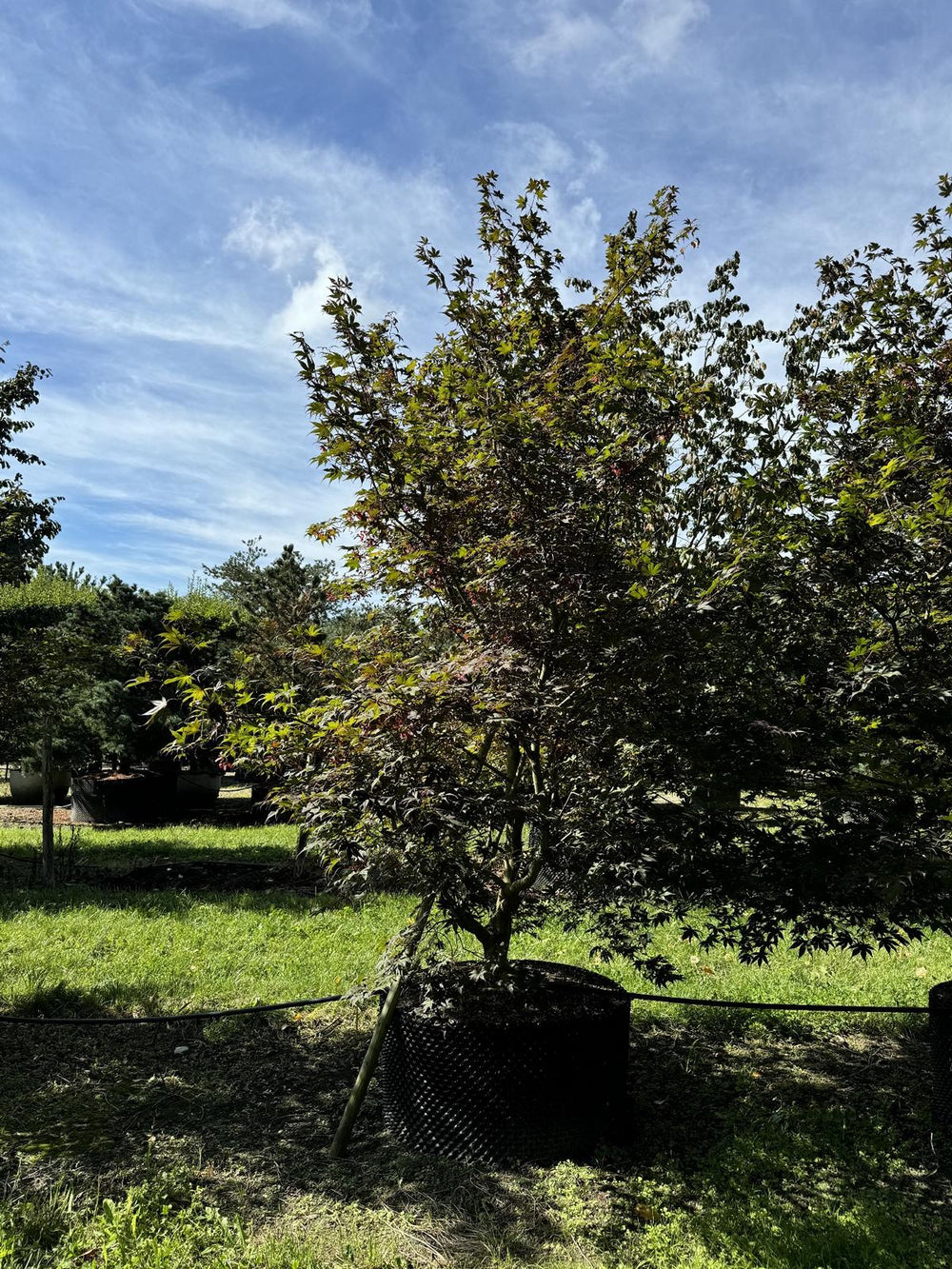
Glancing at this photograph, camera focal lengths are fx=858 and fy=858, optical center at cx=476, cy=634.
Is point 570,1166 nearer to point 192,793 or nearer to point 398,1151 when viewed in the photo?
point 398,1151

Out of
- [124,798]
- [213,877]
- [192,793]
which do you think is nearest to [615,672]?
[213,877]

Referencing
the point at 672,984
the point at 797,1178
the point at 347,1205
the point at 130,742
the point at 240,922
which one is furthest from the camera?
the point at 130,742

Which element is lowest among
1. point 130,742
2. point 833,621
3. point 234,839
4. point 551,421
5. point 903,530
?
point 234,839

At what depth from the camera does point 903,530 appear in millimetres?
3072

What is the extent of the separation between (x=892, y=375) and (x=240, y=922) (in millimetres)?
5830

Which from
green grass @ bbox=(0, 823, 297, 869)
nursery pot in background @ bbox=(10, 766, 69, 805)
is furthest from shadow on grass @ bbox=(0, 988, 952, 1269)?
nursery pot in background @ bbox=(10, 766, 69, 805)

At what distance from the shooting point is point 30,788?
15961 millimetres

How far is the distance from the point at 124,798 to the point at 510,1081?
1160 cm

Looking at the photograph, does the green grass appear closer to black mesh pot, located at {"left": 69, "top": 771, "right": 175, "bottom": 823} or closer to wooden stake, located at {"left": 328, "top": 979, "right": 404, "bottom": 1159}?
black mesh pot, located at {"left": 69, "top": 771, "right": 175, "bottom": 823}

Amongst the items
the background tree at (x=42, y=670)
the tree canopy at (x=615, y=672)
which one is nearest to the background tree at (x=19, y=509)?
the background tree at (x=42, y=670)

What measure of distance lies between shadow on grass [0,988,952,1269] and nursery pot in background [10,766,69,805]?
1256cm

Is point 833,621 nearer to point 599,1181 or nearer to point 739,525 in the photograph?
point 739,525

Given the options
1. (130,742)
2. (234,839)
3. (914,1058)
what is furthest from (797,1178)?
(130,742)

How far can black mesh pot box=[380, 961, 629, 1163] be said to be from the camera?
3252mm
